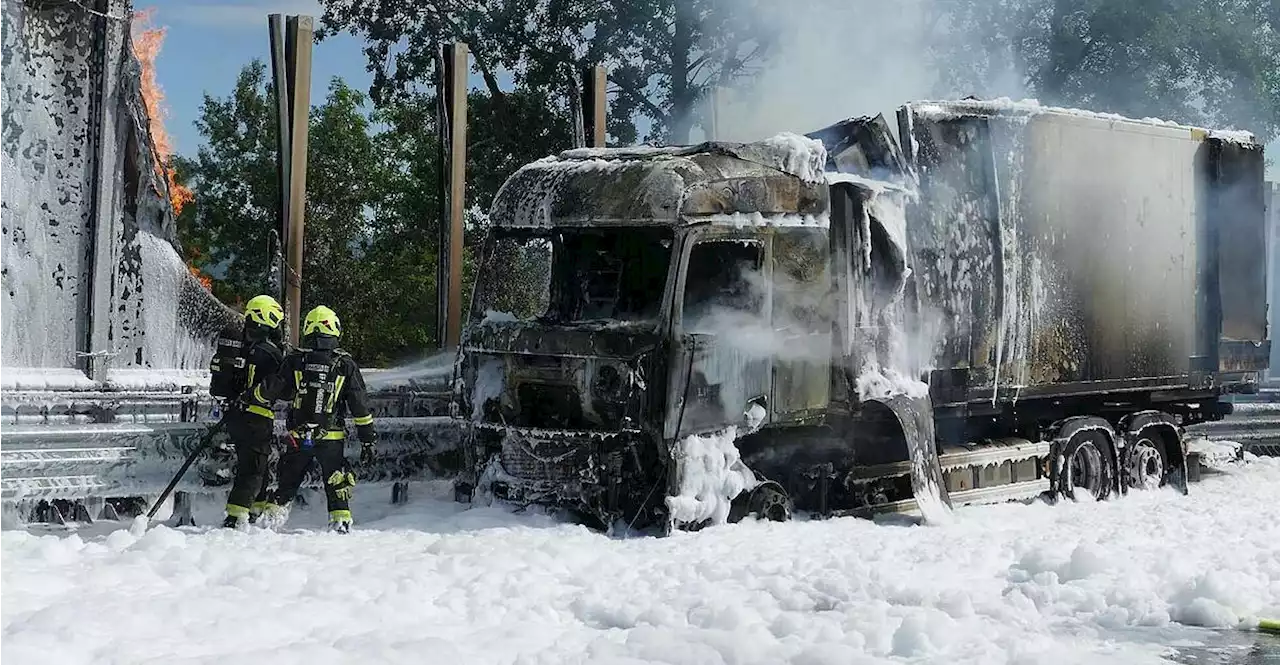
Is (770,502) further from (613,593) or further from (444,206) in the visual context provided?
(444,206)

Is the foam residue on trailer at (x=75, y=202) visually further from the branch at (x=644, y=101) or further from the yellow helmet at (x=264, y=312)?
the branch at (x=644, y=101)

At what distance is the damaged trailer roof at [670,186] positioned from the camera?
9688 mm

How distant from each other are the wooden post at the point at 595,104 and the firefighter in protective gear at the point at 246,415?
6310 millimetres

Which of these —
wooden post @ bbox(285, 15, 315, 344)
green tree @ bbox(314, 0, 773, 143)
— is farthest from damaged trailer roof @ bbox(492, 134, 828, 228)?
green tree @ bbox(314, 0, 773, 143)

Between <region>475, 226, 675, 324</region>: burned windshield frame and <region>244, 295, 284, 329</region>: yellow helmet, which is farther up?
<region>475, 226, 675, 324</region>: burned windshield frame

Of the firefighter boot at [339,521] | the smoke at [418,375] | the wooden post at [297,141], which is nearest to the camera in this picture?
the firefighter boot at [339,521]

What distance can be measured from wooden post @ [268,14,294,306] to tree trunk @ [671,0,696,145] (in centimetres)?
1375

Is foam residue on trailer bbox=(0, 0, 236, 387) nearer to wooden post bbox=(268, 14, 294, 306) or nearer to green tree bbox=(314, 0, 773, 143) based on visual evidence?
wooden post bbox=(268, 14, 294, 306)

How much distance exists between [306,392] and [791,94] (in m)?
12.7

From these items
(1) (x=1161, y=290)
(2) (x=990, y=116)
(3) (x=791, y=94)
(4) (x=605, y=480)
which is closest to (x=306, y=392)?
(4) (x=605, y=480)

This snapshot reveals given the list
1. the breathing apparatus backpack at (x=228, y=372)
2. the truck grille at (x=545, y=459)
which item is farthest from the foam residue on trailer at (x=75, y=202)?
the truck grille at (x=545, y=459)

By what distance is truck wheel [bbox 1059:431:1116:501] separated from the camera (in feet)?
41.0

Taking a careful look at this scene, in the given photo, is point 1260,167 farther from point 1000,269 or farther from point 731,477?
point 731,477

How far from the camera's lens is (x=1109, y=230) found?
12.3 metres
